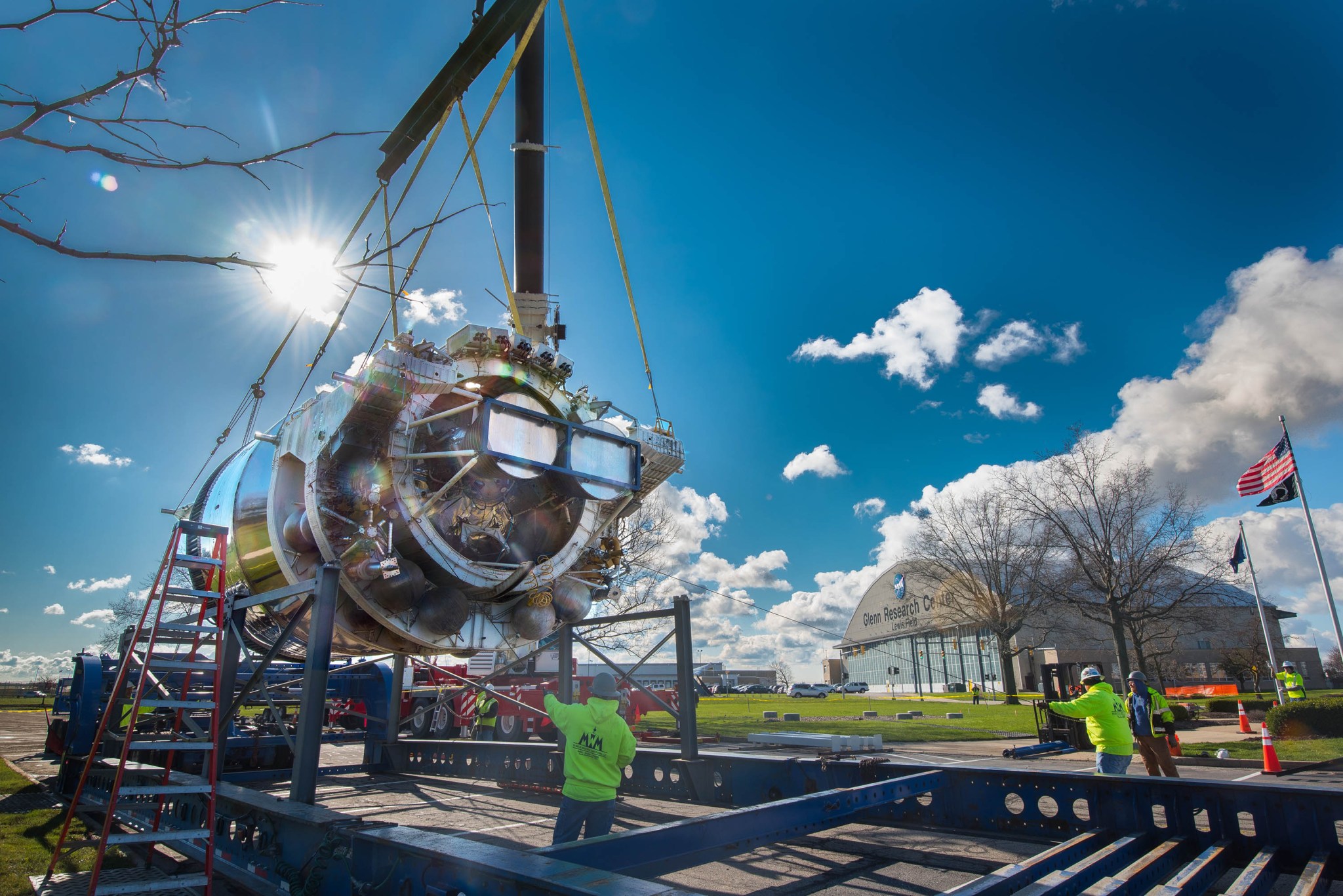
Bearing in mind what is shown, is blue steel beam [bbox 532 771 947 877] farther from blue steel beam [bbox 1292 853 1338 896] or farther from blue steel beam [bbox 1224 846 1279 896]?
blue steel beam [bbox 1292 853 1338 896]

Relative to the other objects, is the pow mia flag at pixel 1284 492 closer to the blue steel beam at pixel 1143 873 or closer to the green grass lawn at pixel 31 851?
the blue steel beam at pixel 1143 873

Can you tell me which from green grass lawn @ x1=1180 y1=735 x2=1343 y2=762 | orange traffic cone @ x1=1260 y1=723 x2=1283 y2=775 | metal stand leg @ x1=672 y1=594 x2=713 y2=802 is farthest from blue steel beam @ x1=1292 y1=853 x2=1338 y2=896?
green grass lawn @ x1=1180 y1=735 x2=1343 y2=762

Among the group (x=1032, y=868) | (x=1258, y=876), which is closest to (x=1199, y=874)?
(x=1258, y=876)

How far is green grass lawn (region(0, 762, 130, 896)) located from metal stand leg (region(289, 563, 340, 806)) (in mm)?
1929

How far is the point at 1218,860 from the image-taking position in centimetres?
495

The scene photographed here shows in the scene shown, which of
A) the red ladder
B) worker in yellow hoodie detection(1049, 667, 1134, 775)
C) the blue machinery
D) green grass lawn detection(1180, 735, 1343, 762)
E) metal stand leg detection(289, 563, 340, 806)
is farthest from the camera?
green grass lawn detection(1180, 735, 1343, 762)

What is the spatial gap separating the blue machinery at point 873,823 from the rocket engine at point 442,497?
7.69ft

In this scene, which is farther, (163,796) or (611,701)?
(163,796)

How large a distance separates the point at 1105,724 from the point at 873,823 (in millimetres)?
3041

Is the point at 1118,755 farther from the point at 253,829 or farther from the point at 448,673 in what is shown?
the point at 253,829

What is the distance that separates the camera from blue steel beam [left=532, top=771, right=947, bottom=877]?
3916mm

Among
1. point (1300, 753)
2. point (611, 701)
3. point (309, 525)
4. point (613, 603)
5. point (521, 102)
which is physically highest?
point (521, 102)

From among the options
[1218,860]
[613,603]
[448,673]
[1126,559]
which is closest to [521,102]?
[613,603]

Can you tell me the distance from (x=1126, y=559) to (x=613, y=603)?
23415 mm
